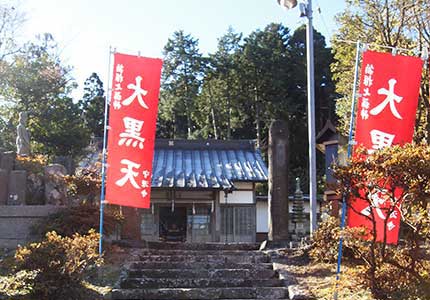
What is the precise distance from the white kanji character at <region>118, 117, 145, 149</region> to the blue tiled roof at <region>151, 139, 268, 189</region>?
29.5 feet

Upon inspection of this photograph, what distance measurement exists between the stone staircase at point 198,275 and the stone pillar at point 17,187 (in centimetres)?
269

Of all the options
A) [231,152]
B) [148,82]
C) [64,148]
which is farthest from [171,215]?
[148,82]

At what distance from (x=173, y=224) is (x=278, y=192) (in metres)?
9.11

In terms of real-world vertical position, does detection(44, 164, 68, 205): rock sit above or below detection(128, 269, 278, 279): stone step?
above

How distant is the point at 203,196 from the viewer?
18875 mm

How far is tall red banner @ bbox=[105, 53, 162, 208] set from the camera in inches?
357

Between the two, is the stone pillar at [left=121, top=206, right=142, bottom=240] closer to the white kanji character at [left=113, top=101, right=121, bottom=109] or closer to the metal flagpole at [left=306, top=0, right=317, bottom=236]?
the white kanji character at [left=113, top=101, right=121, bottom=109]

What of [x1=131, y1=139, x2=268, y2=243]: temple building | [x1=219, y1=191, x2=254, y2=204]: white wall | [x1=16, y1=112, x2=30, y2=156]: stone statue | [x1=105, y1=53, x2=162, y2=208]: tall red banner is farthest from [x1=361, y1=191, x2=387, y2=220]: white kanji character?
[x1=219, y1=191, x2=254, y2=204]: white wall

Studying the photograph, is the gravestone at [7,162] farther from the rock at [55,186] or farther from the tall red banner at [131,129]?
the tall red banner at [131,129]

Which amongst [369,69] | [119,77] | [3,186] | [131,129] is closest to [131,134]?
[131,129]

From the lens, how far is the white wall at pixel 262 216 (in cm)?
2152

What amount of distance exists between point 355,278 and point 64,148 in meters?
20.6

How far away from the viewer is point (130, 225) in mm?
10852

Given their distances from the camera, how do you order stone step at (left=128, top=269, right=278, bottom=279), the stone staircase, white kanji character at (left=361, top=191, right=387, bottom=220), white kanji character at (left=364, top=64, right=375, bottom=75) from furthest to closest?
stone step at (left=128, top=269, right=278, bottom=279) → the stone staircase → white kanji character at (left=364, top=64, right=375, bottom=75) → white kanji character at (left=361, top=191, right=387, bottom=220)
